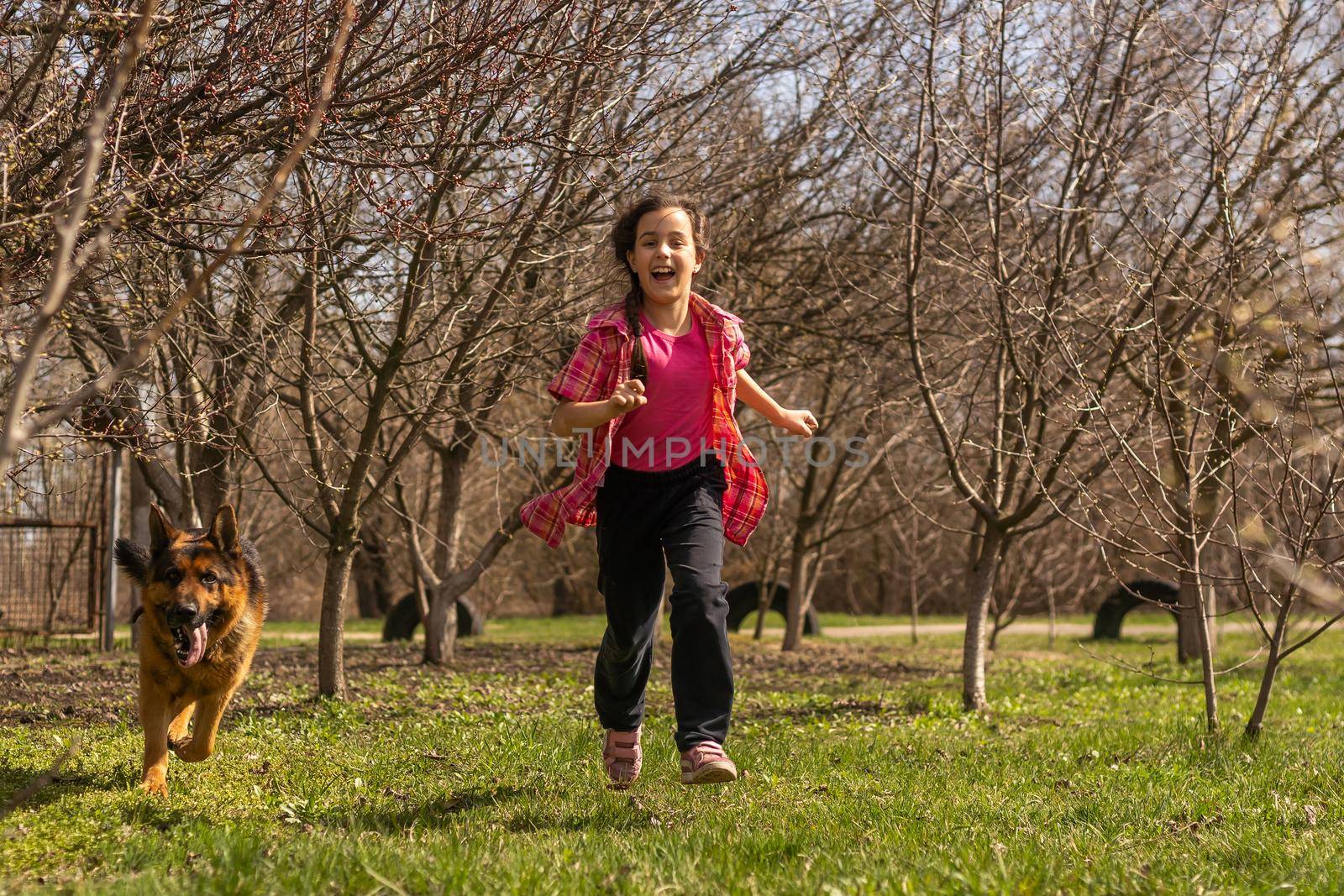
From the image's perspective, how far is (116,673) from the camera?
841cm

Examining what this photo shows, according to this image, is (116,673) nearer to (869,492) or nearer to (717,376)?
(717,376)

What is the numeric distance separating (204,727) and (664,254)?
2.48m

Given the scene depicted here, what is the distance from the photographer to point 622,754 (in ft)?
14.3

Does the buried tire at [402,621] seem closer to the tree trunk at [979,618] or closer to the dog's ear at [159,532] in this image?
the tree trunk at [979,618]

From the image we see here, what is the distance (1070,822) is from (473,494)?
17623 millimetres

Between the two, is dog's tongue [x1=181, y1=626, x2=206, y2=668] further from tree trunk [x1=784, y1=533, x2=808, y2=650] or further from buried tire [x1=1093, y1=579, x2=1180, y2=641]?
buried tire [x1=1093, y1=579, x2=1180, y2=641]

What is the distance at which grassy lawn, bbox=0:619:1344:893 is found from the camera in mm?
3072

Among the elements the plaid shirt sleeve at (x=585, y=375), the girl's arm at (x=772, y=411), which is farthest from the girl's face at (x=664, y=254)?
the girl's arm at (x=772, y=411)

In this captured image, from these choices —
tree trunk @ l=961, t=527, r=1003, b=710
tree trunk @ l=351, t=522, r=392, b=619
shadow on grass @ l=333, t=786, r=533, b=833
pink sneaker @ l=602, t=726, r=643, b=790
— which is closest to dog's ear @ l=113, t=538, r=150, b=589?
shadow on grass @ l=333, t=786, r=533, b=833

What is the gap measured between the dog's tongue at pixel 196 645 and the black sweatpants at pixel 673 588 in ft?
4.63

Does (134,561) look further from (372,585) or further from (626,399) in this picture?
(372,585)

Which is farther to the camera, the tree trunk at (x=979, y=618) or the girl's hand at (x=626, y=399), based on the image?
the tree trunk at (x=979, y=618)

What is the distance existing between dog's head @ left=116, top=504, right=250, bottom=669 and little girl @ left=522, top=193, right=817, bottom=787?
1.18m

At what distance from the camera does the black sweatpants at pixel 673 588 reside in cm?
397
